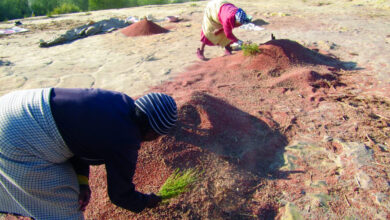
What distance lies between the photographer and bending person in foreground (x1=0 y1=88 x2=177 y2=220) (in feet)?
3.88

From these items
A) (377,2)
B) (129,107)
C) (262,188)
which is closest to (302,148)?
(262,188)

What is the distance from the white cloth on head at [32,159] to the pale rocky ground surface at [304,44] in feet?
1.77

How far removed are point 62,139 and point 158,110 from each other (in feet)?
1.48

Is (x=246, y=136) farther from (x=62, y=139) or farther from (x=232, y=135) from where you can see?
(x=62, y=139)

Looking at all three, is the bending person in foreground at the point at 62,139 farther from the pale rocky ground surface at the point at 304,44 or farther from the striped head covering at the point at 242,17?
the striped head covering at the point at 242,17

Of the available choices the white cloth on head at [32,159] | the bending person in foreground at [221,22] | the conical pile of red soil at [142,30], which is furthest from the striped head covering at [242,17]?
the conical pile of red soil at [142,30]

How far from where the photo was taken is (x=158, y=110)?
4.27ft

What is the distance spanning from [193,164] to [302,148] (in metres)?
0.95

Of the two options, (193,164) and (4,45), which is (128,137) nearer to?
(193,164)

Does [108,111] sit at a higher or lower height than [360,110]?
higher

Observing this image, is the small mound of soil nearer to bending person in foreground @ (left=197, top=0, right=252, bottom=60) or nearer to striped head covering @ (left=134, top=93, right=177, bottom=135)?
bending person in foreground @ (left=197, top=0, right=252, bottom=60)

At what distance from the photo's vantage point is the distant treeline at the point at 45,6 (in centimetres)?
1603

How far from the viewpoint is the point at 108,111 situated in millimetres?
1215

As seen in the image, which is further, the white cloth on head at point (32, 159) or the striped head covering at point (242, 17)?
the striped head covering at point (242, 17)
